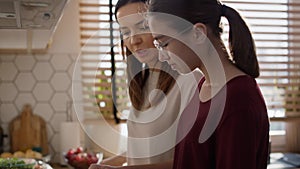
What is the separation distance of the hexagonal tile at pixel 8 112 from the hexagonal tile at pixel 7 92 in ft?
0.11

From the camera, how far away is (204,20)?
0.87 m

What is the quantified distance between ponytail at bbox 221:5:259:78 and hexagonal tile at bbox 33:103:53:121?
1.46 meters

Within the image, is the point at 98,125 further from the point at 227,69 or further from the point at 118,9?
the point at 227,69

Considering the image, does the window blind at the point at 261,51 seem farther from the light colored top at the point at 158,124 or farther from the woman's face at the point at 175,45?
the woman's face at the point at 175,45

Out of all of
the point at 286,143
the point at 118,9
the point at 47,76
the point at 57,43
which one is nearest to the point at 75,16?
the point at 57,43

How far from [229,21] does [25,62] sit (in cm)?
148

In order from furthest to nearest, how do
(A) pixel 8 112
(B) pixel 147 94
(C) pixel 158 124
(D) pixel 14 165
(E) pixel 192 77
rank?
(A) pixel 8 112 < (D) pixel 14 165 < (B) pixel 147 94 < (C) pixel 158 124 < (E) pixel 192 77

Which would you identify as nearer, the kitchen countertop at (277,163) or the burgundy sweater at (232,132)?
the burgundy sweater at (232,132)

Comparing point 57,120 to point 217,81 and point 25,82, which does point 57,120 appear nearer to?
point 25,82

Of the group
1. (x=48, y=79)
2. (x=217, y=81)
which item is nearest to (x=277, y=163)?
(x=48, y=79)

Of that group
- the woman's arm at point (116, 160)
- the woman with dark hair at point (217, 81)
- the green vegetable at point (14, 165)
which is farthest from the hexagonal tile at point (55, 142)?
the woman with dark hair at point (217, 81)

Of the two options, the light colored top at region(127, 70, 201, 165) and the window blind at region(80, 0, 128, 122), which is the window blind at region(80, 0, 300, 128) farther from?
the light colored top at region(127, 70, 201, 165)

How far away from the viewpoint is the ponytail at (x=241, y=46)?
87 centimetres

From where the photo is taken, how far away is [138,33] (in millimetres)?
1259
